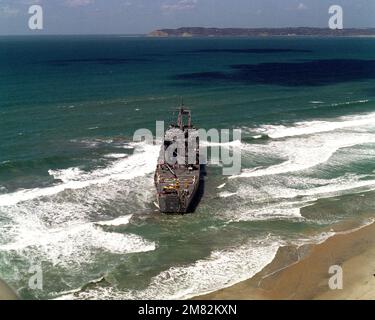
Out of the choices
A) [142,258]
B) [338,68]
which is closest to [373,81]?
[338,68]

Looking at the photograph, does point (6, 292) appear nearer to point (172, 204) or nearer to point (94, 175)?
point (172, 204)

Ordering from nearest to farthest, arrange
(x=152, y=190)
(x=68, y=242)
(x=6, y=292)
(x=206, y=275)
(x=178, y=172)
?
(x=6, y=292) < (x=206, y=275) < (x=68, y=242) < (x=178, y=172) < (x=152, y=190)

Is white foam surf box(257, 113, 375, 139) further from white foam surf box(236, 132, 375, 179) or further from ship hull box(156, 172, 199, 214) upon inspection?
ship hull box(156, 172, 199, 214)

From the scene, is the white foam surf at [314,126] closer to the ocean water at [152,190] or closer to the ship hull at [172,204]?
the ocean water at [152,190]

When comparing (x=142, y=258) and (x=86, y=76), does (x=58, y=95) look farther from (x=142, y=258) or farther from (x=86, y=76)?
(x=142, y=258)

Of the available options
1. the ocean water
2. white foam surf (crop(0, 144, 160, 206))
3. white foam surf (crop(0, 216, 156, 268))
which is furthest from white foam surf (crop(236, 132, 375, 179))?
white foam surf (crop(0, 216, 156, 268))

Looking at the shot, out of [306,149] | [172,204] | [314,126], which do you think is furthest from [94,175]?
[314,126]
